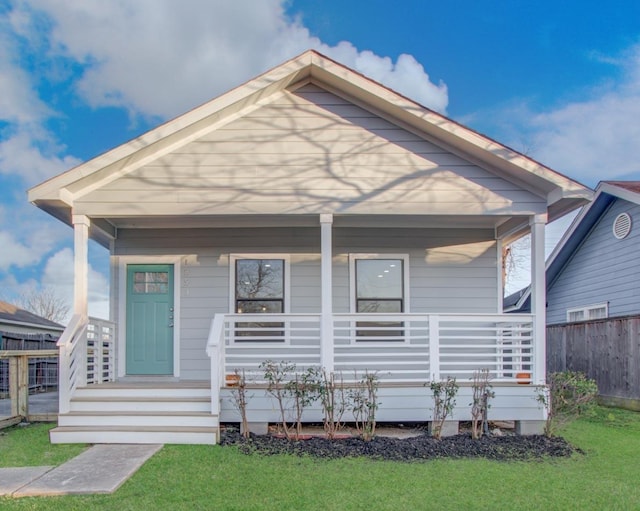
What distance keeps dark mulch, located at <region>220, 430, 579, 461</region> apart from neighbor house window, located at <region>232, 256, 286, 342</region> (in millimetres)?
2418

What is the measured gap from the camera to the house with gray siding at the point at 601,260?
1157 cm

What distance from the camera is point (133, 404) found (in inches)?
263

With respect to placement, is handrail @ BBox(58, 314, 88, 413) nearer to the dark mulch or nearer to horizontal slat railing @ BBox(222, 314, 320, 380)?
horizontal slat railing @ BBox(222, 314, 320, 380)

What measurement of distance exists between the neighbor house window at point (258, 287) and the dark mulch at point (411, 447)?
2418 millimetres

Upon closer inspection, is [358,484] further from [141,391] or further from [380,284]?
[380,284]

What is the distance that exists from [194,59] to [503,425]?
10.9m

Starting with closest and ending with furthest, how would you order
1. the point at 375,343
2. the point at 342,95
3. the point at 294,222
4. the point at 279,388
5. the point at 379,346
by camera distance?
the point at 279,388
the point at 342,95
the point at 379,346
the point at 294,222
the point at 375,343

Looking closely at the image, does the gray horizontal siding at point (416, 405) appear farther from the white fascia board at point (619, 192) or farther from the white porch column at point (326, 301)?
the white fascia board at point (619, 192)

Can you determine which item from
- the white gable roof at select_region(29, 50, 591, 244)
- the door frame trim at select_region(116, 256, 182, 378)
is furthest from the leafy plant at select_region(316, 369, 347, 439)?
the white gable roof at select_region(29, 50, 591, 244)

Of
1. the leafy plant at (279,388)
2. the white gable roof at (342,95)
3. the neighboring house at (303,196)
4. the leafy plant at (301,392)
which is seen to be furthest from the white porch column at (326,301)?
the white gable roof at (342,95)

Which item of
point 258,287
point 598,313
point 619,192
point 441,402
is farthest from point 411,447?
point 598,313

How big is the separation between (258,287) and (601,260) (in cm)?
926

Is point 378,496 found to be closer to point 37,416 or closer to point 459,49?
point 37,416

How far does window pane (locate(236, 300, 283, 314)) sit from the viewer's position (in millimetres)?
8562
